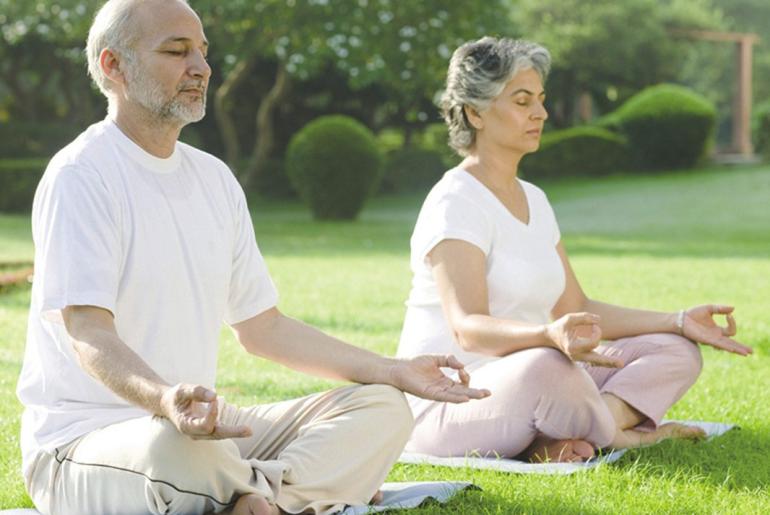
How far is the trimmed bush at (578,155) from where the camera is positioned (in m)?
31.6

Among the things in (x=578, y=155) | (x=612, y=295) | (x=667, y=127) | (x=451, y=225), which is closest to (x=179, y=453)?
(x=451, y=225)

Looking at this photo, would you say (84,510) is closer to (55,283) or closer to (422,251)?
(55,283)

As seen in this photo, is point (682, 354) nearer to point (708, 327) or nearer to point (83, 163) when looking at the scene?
point (708, 327)

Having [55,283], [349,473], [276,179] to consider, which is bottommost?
[276,179]

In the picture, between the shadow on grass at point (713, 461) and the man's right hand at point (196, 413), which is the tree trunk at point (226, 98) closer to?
the shadow on grass at point (713, 461)

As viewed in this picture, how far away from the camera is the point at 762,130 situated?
32500mm

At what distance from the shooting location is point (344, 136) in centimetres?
2241

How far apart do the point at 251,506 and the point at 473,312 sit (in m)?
1.42

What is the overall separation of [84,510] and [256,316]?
29.6 inches

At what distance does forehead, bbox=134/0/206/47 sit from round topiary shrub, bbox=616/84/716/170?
28.0 metres

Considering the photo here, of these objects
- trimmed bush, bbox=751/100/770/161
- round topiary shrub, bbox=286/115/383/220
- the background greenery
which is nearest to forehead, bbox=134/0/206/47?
round topiary shrub, bbox=286/115/383/220

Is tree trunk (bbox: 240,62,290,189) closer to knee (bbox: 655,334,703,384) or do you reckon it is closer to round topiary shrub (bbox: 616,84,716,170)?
round topiary shrub (bbox: 616,84,716,170)

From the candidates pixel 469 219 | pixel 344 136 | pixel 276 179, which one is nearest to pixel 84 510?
pixel 469 219

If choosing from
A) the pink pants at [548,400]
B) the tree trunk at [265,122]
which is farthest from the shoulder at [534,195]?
the tree trunk at [265,122]
